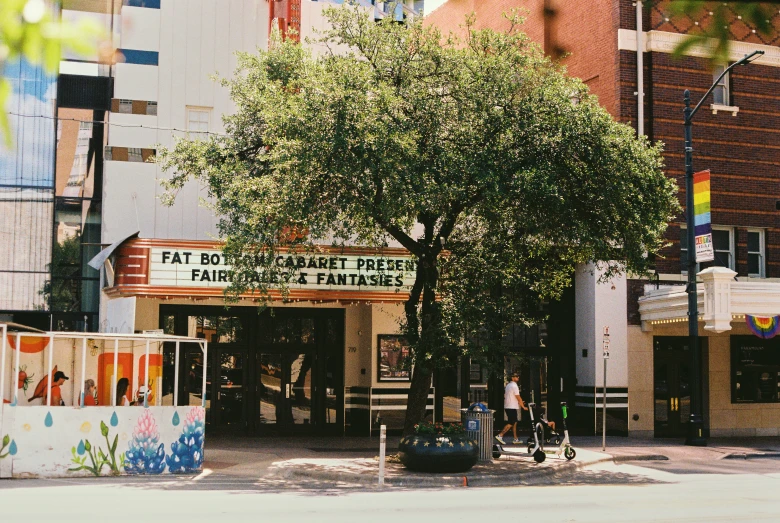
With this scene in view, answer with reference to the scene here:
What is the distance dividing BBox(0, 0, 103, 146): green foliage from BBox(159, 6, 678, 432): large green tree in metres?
14.4

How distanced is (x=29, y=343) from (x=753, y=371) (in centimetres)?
2076

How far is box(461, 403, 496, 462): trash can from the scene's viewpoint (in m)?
19.9

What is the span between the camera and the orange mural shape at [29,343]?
57.3 ft

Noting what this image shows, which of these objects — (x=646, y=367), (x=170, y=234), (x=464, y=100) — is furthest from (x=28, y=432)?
(x=646, y=367)

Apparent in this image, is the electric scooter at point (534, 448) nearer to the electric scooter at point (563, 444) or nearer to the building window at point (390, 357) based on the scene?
the electric scooter at point (563, 444)

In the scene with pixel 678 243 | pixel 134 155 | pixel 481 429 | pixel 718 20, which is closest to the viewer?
pixel 718 20

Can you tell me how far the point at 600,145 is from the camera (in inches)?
718

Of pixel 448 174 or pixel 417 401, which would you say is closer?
pixel 448 174

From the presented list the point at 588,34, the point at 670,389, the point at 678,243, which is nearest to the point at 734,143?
the point at 678,243

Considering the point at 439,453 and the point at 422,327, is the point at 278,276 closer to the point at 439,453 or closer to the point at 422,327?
the point at 422,327

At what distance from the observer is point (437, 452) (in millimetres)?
17891

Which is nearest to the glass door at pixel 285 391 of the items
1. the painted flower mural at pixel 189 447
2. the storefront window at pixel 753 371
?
the painted flower mural at pixel 189 447

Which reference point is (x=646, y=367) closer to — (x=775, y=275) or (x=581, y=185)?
(x=775, y=275)

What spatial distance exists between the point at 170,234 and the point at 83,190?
2602 mm
